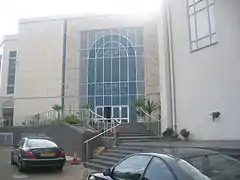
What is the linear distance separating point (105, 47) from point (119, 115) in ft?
27.1

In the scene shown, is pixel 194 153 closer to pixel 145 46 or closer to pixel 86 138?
pixel 86 138

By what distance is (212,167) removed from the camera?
4414 mm

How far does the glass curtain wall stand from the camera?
3672cm

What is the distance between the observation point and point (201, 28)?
1762 cm

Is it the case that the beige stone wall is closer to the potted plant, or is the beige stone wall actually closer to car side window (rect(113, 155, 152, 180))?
the potted plant

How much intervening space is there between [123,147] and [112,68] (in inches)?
944

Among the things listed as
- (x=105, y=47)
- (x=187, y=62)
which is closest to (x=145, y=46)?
(x=105, y=47)

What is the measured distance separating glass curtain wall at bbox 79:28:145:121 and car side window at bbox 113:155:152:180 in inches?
1187

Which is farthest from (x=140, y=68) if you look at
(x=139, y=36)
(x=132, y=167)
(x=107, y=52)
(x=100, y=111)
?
(x=132, y=167)

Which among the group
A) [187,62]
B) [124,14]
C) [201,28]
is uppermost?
[124,14]

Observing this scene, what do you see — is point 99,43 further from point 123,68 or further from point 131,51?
point 123,68

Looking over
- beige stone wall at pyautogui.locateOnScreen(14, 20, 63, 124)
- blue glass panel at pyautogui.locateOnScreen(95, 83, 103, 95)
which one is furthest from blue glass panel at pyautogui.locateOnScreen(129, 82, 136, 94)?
beige stone wall at pyautogui.locateOnScreen(14, 20, 63, 124)

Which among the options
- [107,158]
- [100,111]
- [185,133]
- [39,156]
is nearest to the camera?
[39,156]

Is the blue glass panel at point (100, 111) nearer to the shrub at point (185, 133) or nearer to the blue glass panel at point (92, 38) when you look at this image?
the blue glass panel at point (92, 38)
